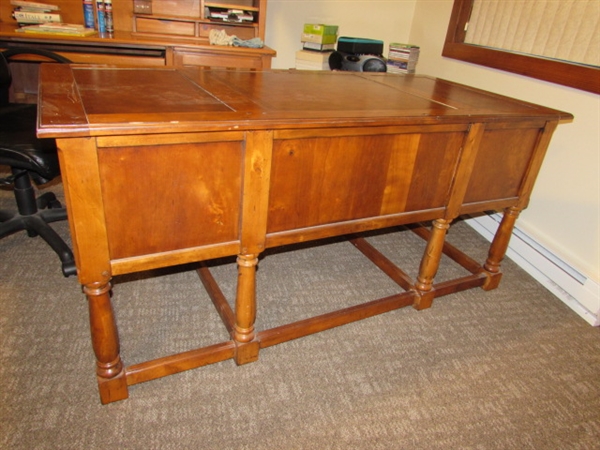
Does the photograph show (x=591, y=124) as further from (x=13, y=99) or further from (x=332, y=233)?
(x=13, y=99)

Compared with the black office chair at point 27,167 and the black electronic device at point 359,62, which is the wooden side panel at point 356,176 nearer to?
the black office chair at point 27,167

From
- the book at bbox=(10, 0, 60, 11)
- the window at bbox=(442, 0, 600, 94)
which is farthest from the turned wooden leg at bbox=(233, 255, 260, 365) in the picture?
the book at bbox=(10, 0, 60, 11)

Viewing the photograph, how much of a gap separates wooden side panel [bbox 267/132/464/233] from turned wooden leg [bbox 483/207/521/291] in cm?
46

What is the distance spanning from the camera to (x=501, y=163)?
1605 millimetres

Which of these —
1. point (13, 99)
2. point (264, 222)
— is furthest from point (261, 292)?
point (13, 99)

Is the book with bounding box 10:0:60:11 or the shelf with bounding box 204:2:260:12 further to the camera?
Answer: the shelf with bounding box 204:2:260:12

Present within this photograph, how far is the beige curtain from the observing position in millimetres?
1862

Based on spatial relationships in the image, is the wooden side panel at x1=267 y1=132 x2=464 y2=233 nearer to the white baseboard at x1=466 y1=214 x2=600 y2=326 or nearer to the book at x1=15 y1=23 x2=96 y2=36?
the white baseboard at x1=466 y1=214 x2=600 y2=326

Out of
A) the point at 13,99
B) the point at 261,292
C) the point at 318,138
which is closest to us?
the point at 318,138

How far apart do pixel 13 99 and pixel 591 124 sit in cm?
308

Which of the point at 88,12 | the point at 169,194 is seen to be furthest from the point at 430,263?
the point at 88,12

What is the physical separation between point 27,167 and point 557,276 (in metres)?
2.22

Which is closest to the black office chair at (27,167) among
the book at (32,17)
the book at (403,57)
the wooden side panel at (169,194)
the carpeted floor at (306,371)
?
the carpeted floor at (306,371)

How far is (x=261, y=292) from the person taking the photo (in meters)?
1.81
